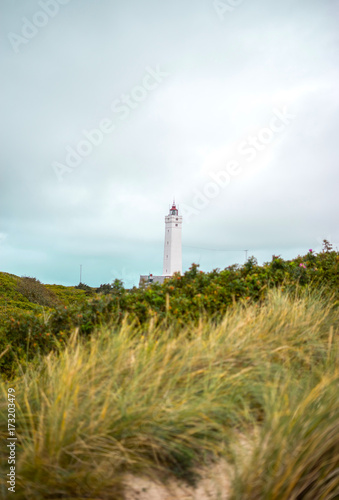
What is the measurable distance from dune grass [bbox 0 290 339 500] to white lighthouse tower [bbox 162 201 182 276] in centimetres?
5573

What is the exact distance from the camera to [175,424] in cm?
358

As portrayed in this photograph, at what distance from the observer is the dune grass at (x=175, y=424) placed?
3.13 meters

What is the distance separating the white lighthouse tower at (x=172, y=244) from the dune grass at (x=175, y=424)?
5573cm

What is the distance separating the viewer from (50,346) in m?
7.19

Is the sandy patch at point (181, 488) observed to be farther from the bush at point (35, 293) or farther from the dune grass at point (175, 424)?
the bush at point (35, 293)

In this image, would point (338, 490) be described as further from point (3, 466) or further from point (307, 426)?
point (3, 466)

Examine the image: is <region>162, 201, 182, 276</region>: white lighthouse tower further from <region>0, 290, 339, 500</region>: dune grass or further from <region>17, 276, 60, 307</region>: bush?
<region>0, 290, 339, 500</region>: dune grass

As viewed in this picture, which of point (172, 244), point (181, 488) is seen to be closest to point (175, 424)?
point (181, 488)

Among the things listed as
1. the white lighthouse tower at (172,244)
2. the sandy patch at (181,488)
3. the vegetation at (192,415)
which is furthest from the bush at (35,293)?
the white lighthouse tower at (172,244)

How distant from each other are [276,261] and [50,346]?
13.8 feet

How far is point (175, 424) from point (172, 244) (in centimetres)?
5827

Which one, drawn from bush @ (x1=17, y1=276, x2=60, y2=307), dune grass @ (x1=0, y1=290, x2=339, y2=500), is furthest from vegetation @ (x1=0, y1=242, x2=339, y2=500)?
bush @ (x1=17, y1=276, x2=60, y2=307)

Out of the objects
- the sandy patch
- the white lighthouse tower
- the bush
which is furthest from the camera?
the white lighthouse tower

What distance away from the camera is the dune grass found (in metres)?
3.13
